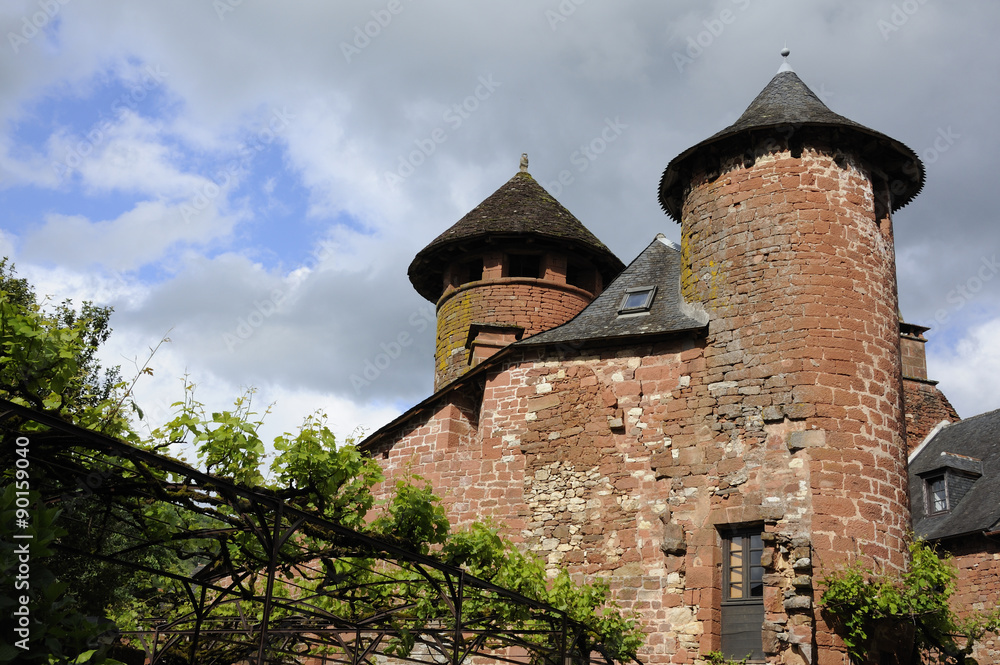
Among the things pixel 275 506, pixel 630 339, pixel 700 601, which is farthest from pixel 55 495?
pixel 630 339

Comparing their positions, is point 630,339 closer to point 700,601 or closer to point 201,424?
point 700,601

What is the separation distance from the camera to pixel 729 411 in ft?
44.5

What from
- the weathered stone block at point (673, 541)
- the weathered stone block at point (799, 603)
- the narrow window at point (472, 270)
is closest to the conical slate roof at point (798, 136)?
the weathered stone block at point (673, 541)

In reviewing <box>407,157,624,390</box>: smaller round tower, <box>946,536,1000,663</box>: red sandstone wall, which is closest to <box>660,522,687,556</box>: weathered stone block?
<box>946,536,1000,663</box>: red sandstone wall

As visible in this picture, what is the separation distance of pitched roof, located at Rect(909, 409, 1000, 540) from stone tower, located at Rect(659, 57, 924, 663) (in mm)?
4671

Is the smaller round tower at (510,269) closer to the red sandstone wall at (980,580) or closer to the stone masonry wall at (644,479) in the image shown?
the stone masonry wall at (644,479)

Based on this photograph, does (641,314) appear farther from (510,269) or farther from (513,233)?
(510,269)

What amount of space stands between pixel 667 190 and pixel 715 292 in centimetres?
271

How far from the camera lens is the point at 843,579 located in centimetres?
1186

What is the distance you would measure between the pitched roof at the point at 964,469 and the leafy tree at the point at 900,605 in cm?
412

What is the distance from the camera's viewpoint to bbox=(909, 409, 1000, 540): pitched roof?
17594 millimetres

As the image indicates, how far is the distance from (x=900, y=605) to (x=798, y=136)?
714 centimetres

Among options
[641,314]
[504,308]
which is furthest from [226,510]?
[504,308]

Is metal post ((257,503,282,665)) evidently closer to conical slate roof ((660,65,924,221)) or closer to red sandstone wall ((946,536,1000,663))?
conical slate roof ((660,65,924,221))
